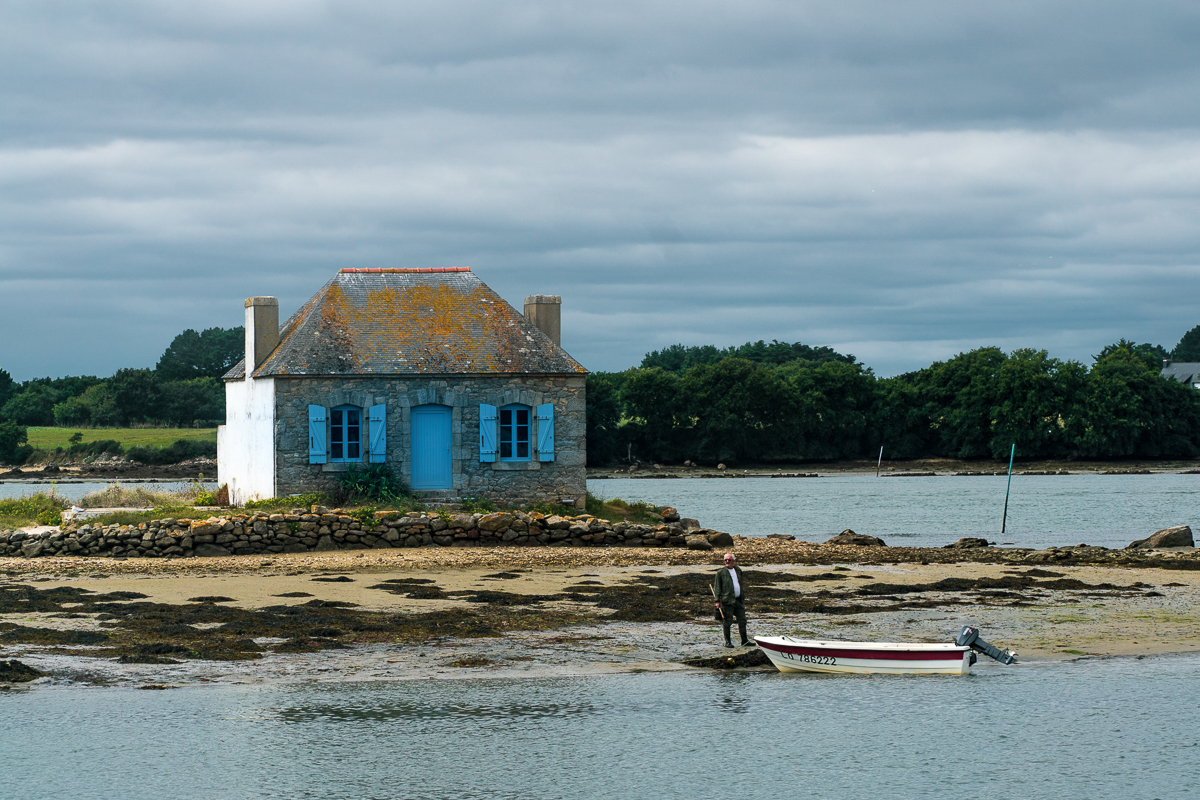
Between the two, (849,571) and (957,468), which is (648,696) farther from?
(957,468)

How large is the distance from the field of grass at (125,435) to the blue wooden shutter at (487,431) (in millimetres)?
63437

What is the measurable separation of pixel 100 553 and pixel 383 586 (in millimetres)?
7305

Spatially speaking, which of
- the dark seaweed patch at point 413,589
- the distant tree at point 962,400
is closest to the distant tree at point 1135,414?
the distant tree at point 962,400

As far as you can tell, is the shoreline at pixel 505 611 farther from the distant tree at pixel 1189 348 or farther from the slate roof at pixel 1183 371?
the distant tree at pixel 1189 348

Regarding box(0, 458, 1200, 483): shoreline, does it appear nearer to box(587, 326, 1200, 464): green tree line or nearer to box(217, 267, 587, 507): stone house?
box(587, 326, 1200, 464): green tree line

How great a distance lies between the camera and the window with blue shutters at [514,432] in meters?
28.1

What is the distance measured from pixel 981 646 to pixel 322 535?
50.1 ft

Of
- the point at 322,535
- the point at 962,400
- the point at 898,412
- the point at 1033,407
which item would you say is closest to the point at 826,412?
the point at 898,412

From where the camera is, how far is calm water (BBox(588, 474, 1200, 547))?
3831 cm

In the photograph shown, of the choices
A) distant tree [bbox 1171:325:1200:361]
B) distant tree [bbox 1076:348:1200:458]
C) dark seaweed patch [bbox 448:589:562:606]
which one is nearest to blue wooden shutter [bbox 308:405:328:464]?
dark seaweed patch [bbox 448:589:562:606]

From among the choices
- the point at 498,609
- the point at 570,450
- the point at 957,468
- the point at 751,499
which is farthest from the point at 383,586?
the point at 957,468

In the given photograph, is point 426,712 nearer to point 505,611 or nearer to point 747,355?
point 505,611

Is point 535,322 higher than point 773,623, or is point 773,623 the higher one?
point 535,322

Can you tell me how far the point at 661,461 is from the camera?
288 feet
